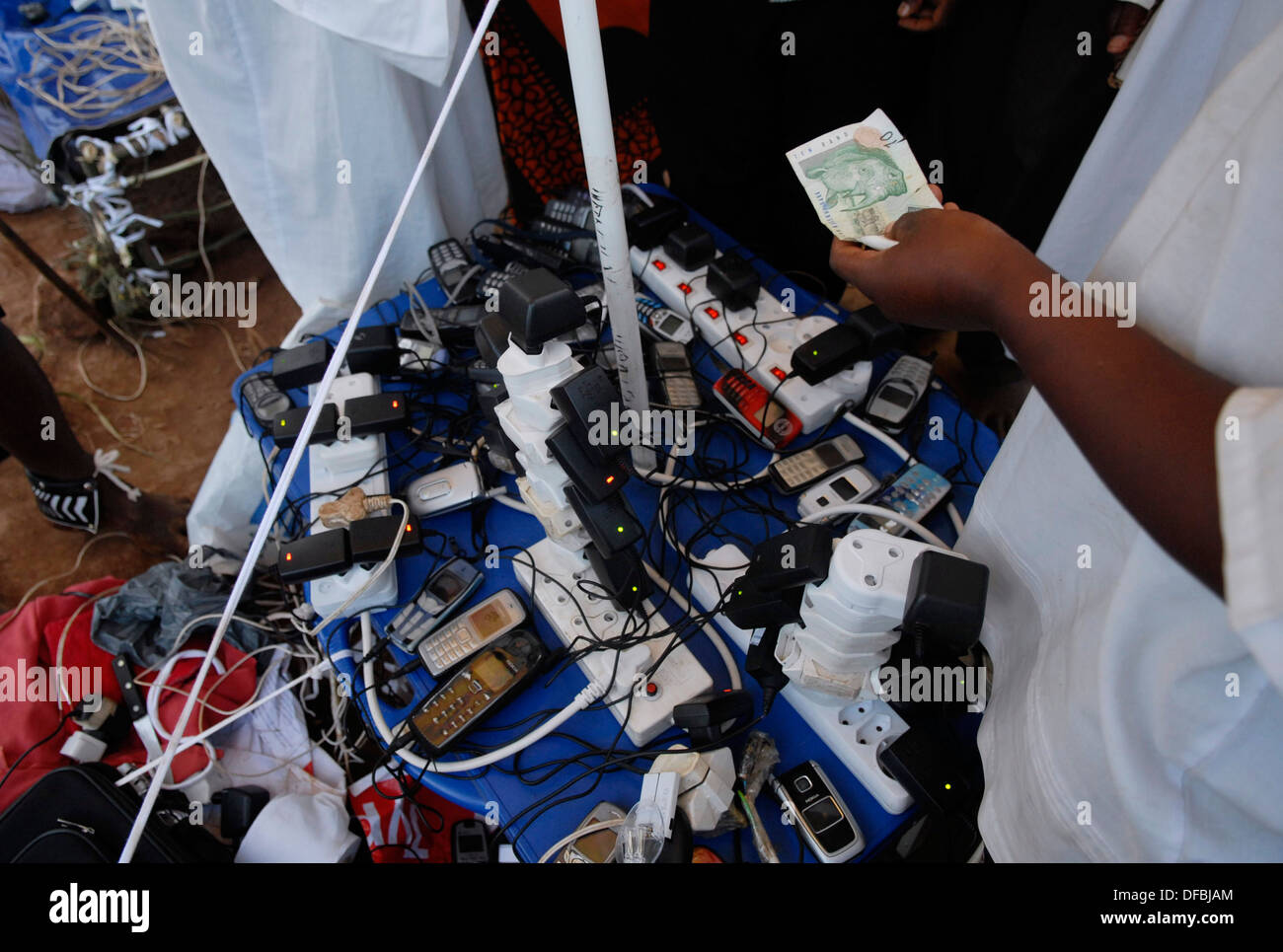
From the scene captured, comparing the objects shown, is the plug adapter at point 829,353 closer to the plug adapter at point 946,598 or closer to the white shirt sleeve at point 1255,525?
the plug adapter at point 946,598

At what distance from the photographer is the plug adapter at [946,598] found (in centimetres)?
69

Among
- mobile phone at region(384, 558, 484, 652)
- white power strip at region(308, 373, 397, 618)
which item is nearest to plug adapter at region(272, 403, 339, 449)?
white power strip at region(308, 373, 397, 618)

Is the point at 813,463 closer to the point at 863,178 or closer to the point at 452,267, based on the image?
the point at 863,178

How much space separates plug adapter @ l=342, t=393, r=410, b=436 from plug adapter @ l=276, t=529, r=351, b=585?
0.22 m

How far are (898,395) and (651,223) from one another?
0.55 meters

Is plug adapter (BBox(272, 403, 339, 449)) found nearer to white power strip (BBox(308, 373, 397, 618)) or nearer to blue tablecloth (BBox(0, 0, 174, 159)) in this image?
white power strip (BBox(308, 373, 397, 618))

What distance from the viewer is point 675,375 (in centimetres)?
120

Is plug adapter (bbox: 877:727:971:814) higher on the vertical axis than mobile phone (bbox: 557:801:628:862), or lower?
higher

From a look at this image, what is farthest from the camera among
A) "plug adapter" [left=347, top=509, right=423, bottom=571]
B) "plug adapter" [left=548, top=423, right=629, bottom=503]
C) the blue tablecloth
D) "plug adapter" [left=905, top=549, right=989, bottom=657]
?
the blue tablecloth

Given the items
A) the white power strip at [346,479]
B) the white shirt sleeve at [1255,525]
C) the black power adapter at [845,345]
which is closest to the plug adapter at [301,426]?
the white power strip at [346,479]

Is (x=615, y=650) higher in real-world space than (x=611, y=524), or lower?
lower

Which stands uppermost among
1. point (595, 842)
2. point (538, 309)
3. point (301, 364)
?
point (538, 309)

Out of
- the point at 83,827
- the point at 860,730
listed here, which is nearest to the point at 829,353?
the point at 860,730

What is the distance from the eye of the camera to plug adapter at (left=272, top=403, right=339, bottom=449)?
3.76 feet
